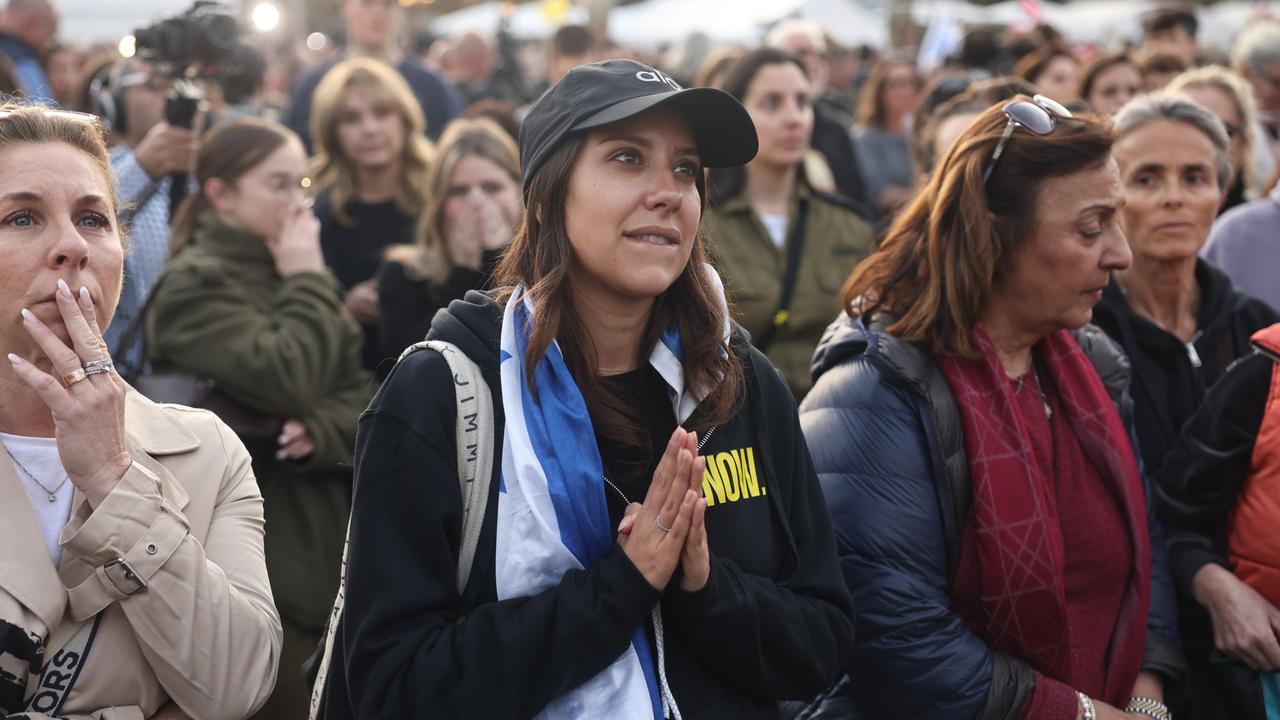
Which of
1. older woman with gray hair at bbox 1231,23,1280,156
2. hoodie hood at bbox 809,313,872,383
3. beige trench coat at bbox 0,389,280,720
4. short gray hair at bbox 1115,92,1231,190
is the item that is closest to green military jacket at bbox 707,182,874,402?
short gray hair at bbox 1115,92,1231,190

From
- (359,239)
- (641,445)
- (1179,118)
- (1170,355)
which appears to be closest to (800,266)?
(1179,118)

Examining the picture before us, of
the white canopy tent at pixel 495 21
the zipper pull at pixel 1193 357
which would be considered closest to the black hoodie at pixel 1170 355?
the zipper pull at pixel 1193 357

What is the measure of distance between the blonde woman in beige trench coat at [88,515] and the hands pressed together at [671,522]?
744 millimetres

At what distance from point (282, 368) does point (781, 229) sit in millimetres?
2302

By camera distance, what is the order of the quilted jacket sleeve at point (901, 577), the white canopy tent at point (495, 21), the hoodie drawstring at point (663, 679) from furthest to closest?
the white canopy tent at point (495, 21)
the quilted jacket sleeve at point (901, 577)
the hoodie drawstring at point (663, 679)

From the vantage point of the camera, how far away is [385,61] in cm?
816

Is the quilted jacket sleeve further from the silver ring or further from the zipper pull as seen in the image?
the silver ring

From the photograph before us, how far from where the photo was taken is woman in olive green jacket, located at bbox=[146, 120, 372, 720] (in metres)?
4.25

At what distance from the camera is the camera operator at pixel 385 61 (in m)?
7.82

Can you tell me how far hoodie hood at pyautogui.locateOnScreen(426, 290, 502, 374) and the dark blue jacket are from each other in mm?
1005

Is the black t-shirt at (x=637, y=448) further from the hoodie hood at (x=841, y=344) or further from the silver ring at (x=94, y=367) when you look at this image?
the silver ring at (x=94, y=367)

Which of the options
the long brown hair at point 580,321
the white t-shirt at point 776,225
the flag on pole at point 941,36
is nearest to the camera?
the long brown hair at point 580,321

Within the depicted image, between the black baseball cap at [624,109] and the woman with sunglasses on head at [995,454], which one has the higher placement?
the black baseball cap at [624,109]

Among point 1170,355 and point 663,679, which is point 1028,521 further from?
point 1170,355
